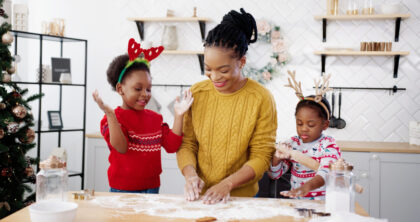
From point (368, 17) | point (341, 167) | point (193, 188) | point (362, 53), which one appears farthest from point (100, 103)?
point (368, 17)

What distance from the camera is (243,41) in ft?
5.31

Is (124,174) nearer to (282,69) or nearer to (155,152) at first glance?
(155,152)

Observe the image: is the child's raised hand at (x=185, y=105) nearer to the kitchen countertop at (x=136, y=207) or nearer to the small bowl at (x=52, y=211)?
the kitchen countertop at (x=136, y=207)

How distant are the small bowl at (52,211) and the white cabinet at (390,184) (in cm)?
247

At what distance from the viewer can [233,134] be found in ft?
5.35

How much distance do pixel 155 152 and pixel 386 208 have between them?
2.14 m

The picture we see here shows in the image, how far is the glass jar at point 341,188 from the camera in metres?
1.24

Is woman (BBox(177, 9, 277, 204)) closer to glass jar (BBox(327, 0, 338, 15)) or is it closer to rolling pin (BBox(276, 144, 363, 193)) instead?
rolling pin (BBox(276, 144, 363, 193))

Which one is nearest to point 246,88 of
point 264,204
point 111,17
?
point 264,204

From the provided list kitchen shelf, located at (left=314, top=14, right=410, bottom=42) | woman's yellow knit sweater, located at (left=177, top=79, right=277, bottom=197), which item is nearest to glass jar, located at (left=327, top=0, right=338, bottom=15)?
kitchen shelf, located at (left=314, top=14, right=410, bottom=42)

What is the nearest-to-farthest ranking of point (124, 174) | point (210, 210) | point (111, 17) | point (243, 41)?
point (210, 210) → point (243, 41) → point (124, 174) → point (111, 17)

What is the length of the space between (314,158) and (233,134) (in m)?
0.39

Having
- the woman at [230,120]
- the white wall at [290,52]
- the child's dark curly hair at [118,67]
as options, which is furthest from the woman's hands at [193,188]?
the white wall at [290,52]

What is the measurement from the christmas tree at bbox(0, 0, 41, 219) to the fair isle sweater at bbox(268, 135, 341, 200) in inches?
66.1
